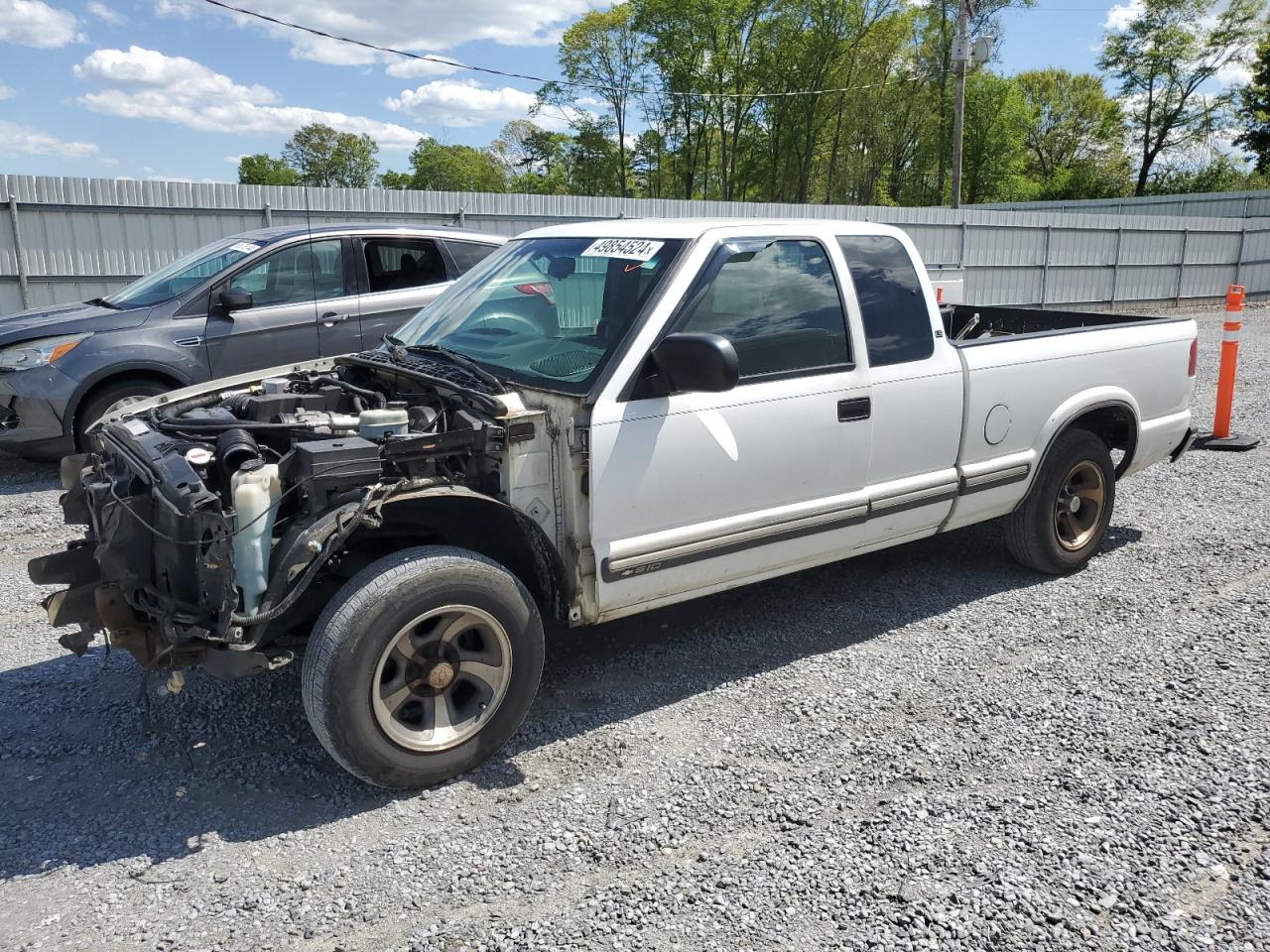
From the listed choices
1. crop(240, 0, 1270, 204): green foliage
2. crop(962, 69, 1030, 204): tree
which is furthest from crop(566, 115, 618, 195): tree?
crop(962, 69, 1030, 204): tree

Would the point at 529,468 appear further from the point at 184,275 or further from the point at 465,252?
the point at 184,275

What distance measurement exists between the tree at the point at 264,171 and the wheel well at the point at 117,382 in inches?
3483

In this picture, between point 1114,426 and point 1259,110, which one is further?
point 1259,110

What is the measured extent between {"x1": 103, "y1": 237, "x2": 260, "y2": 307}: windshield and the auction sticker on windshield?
15.5 ft

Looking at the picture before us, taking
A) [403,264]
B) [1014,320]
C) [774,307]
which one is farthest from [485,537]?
[403,264]

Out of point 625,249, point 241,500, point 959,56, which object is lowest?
point 241,500

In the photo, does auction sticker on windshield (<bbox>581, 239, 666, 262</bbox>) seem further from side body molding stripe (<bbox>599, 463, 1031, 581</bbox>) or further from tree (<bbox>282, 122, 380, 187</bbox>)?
tree (<bbox>282, 122, 380, 187</bbox>)

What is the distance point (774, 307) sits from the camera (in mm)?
4223

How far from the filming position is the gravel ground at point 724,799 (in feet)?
9.14

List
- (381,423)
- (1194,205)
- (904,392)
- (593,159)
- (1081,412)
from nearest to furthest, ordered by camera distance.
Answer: (381,423) < (904,392) < (1081,412) < (1194,205) < (593,159)

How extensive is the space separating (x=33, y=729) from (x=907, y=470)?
380cm

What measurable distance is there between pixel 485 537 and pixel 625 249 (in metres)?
1.36

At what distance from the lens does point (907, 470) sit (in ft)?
15.2

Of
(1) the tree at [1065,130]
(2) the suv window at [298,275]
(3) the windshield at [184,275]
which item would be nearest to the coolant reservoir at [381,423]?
(2) the suv window at [298,275]
